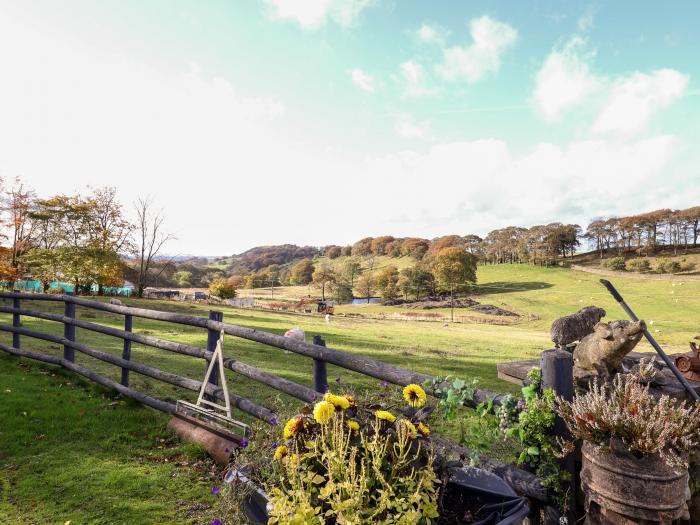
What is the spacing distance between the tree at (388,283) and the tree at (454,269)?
969 centimetres

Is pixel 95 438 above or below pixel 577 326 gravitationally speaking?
below

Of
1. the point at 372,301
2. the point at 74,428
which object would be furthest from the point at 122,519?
the point at 372,301

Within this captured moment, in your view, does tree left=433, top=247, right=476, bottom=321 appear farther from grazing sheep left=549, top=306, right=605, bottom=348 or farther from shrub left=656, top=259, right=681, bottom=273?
grazing sheep left=549, top=306, right=605, bottom=348

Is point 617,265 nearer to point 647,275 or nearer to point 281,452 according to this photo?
point 647,275

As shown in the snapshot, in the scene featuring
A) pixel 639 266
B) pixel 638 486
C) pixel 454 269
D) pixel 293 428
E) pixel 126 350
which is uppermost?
pixel 639 266

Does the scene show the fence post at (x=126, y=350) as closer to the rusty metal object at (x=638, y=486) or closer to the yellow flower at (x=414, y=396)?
the yellow flower at (x=414, y=396)

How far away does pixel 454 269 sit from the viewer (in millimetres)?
77250

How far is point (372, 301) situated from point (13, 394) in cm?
7948

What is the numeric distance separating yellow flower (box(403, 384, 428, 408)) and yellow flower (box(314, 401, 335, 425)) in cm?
56

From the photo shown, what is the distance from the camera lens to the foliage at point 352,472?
65.4 inches

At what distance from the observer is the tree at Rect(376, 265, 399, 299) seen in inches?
3268

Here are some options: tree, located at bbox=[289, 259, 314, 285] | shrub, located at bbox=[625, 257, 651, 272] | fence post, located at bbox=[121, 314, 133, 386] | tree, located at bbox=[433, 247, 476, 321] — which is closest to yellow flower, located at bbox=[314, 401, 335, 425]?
fence post, located at bbox=[121, 314, 133, 386]

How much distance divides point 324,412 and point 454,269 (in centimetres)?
7792

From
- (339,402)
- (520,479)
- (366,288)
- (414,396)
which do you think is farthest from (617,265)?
(339,402)
